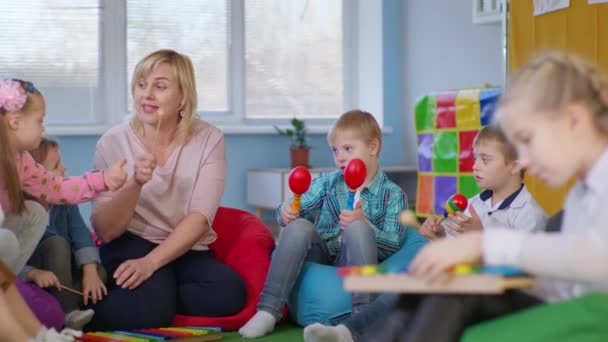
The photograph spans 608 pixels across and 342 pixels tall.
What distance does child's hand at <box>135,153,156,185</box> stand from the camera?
8.04ft

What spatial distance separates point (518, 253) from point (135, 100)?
1.71 m

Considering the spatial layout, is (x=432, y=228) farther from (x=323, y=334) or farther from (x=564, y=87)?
(x=564, y=87)

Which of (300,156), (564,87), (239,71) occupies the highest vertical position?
(239,71)

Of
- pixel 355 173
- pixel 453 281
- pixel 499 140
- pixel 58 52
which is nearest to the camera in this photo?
pixel 453 281

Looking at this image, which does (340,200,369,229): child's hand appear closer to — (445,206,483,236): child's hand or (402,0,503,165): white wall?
(445,206,483,236): child's hand

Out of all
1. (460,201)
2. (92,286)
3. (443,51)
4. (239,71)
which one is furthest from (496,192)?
(239,71)

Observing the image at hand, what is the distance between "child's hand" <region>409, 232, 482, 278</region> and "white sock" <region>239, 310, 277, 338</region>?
1.27 metres

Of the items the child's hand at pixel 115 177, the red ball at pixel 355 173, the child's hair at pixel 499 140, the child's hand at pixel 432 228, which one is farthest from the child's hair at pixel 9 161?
the child's hair at pixel 499 140

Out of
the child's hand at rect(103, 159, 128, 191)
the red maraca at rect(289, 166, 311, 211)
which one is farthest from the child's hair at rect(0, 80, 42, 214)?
Result: the red maraca at rect(289, 166, 311, 211)

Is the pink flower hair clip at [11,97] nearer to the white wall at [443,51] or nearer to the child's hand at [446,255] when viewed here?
the child's hand at [446,255]

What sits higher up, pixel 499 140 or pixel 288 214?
pixel 499 140

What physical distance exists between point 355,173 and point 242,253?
24.1 inches

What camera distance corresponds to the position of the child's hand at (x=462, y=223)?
7.90ft

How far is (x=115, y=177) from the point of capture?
242 centimetres
